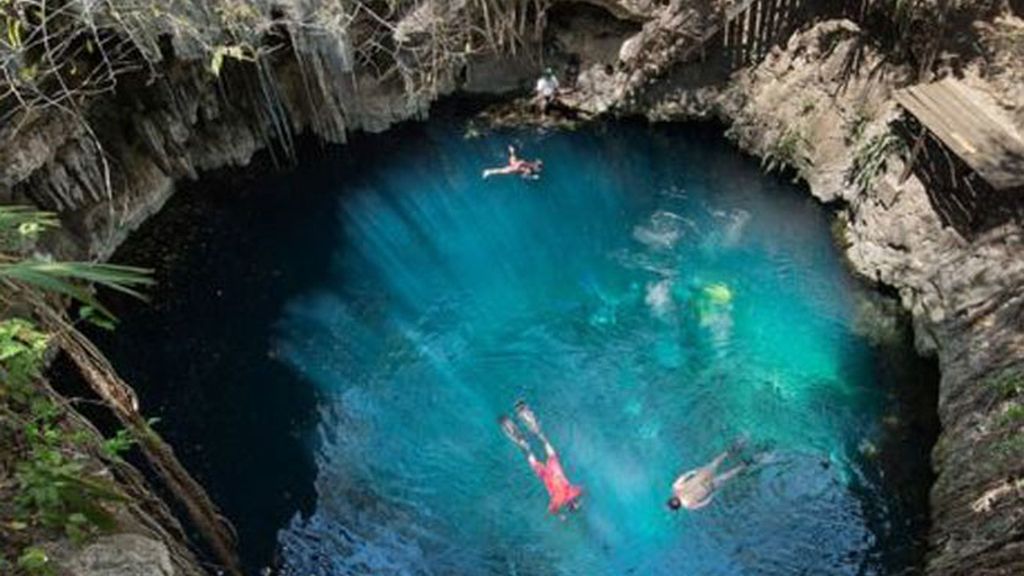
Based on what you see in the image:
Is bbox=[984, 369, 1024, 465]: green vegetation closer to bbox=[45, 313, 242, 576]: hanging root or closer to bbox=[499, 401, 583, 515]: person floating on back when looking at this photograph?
bbox=[499, 401, 583, 515]: person floating on back

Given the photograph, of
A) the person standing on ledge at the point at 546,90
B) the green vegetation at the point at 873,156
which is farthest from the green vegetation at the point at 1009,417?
the person standing on ledge at the point at 546,90

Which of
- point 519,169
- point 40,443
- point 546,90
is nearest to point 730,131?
point 546,90

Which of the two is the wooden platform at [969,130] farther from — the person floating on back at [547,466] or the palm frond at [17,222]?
the palm frond at [17,222]

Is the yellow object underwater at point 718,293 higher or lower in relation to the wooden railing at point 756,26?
lower

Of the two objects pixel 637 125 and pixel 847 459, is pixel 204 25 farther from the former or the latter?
pixel 847 459

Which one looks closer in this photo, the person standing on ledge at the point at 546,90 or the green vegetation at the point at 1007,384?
the green vegetation at the point at 1007,384

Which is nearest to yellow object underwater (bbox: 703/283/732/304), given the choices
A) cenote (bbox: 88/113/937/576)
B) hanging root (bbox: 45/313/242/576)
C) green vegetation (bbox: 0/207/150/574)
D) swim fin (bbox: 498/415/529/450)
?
cenote (bbox: 88/113/937/576)

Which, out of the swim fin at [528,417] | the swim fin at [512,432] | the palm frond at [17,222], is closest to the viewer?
the palm frond at [17,222]
